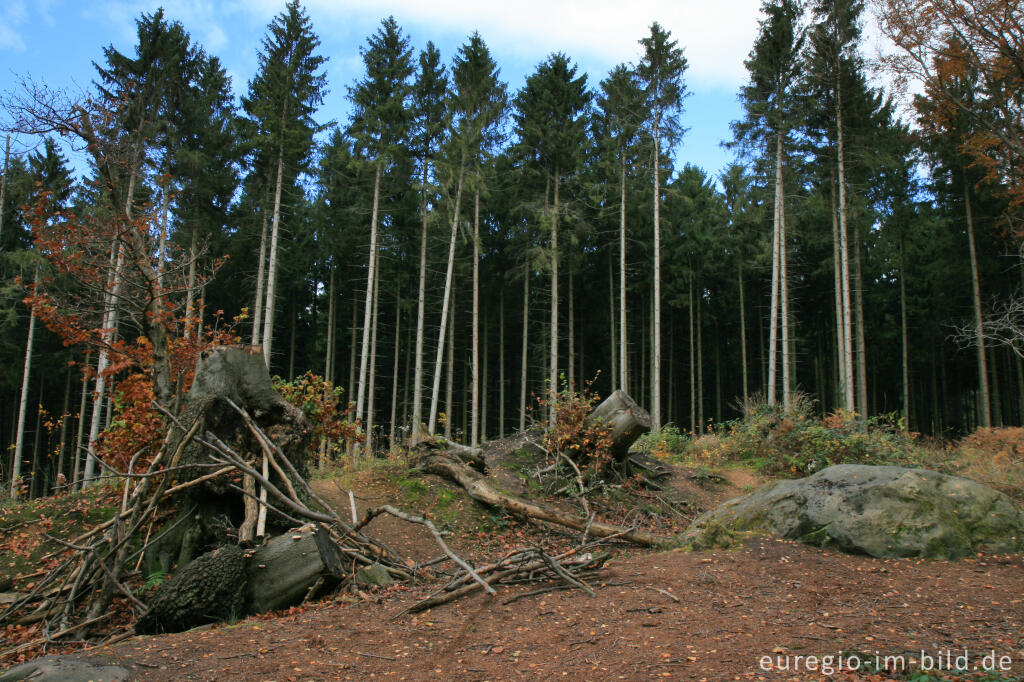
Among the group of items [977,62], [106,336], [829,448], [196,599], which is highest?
[977,62]

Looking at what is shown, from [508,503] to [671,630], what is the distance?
388 cm

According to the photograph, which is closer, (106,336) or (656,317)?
(106,336)

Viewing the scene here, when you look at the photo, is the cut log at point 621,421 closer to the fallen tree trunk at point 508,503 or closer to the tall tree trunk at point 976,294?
the fallen tree trunk at point 508,503

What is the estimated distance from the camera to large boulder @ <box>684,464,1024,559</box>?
5.22 meters

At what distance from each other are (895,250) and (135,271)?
2939cm

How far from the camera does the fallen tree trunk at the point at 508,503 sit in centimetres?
631

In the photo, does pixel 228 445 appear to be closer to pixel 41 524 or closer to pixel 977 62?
pixel 41 524

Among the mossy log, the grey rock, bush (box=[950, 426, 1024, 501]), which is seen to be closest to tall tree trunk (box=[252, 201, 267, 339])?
the mossy log

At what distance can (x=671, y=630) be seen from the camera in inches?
139

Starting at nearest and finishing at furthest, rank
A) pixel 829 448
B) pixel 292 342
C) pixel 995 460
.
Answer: pixel 995 460 < pixel 829 448 < pixel 292 342

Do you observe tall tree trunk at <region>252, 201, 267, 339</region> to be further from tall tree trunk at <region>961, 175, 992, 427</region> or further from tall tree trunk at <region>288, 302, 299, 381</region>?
tall tree trunk at <region>961, 175, 992, 427</region>

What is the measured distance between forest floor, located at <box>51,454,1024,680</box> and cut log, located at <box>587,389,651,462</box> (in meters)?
4.16

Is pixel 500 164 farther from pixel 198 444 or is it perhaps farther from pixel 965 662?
pixel 965 662

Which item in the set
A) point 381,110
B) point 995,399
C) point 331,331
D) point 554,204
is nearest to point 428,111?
point 381,110
